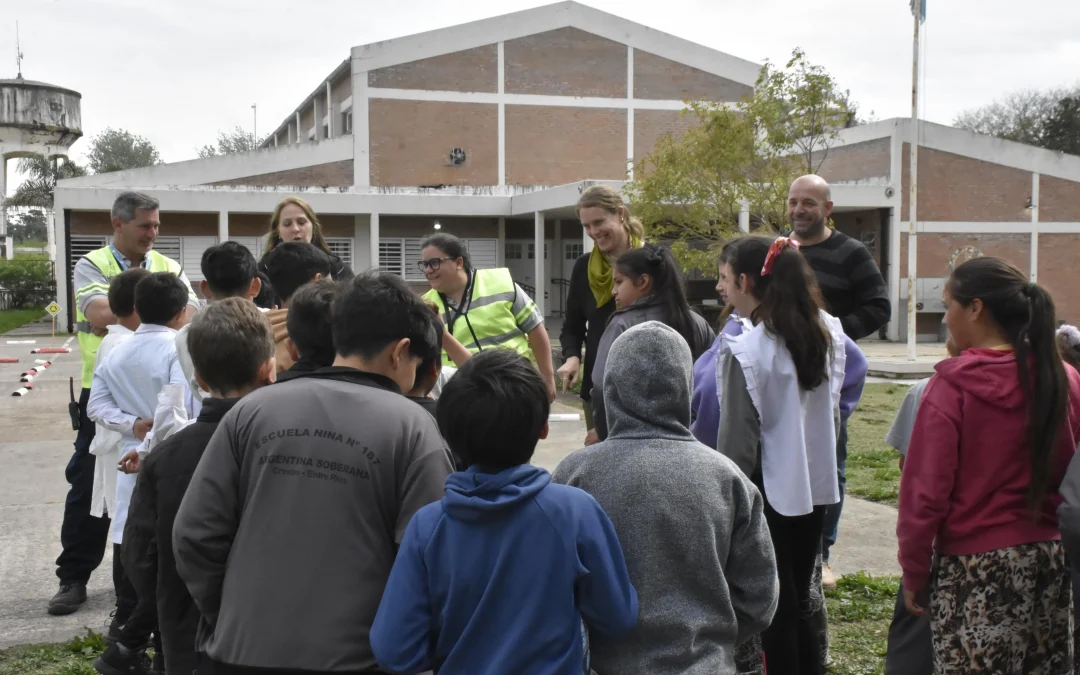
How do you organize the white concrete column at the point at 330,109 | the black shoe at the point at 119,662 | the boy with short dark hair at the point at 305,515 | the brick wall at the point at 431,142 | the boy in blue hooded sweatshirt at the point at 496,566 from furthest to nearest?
the white concrete column at the point at 330,109 → the brick wall at the point at 431,142 → the black shoe at the point at 119,662 → the boy with short dark hair at the point at 305,515 → the boy in blue hooded sweatshirt at the point at 496,566

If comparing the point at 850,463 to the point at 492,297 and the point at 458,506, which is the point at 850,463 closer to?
the point at 492,297

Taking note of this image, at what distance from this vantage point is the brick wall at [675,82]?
35.2 m

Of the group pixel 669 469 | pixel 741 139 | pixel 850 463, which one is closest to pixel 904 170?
pixel 741 139

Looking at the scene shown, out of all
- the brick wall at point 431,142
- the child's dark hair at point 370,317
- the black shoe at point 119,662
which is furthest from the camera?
the brick wall at point 431,142

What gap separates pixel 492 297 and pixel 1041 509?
2.78 metres

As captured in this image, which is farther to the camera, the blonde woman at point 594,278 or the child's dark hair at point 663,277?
the blonde woman at point 594,278

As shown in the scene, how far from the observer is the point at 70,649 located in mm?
4715

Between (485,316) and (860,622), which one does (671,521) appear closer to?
(485,316)

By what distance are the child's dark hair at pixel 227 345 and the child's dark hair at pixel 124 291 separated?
194 centimetres

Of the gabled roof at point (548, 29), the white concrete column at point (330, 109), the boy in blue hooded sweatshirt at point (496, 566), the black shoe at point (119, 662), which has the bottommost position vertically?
the black shoe at point (119, 662)

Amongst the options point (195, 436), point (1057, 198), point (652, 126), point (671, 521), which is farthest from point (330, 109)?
point (671, 521)

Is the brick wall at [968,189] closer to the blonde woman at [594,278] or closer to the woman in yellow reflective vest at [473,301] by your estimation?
the blonde woman at [594,278]

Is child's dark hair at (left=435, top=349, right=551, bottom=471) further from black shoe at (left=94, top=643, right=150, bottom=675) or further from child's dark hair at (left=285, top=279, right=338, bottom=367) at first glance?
black shoe at (left=94, top=643, right=150, bottom=675)

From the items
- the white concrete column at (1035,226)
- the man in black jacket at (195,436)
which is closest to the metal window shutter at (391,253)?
the white concrete column at (1035,226)
